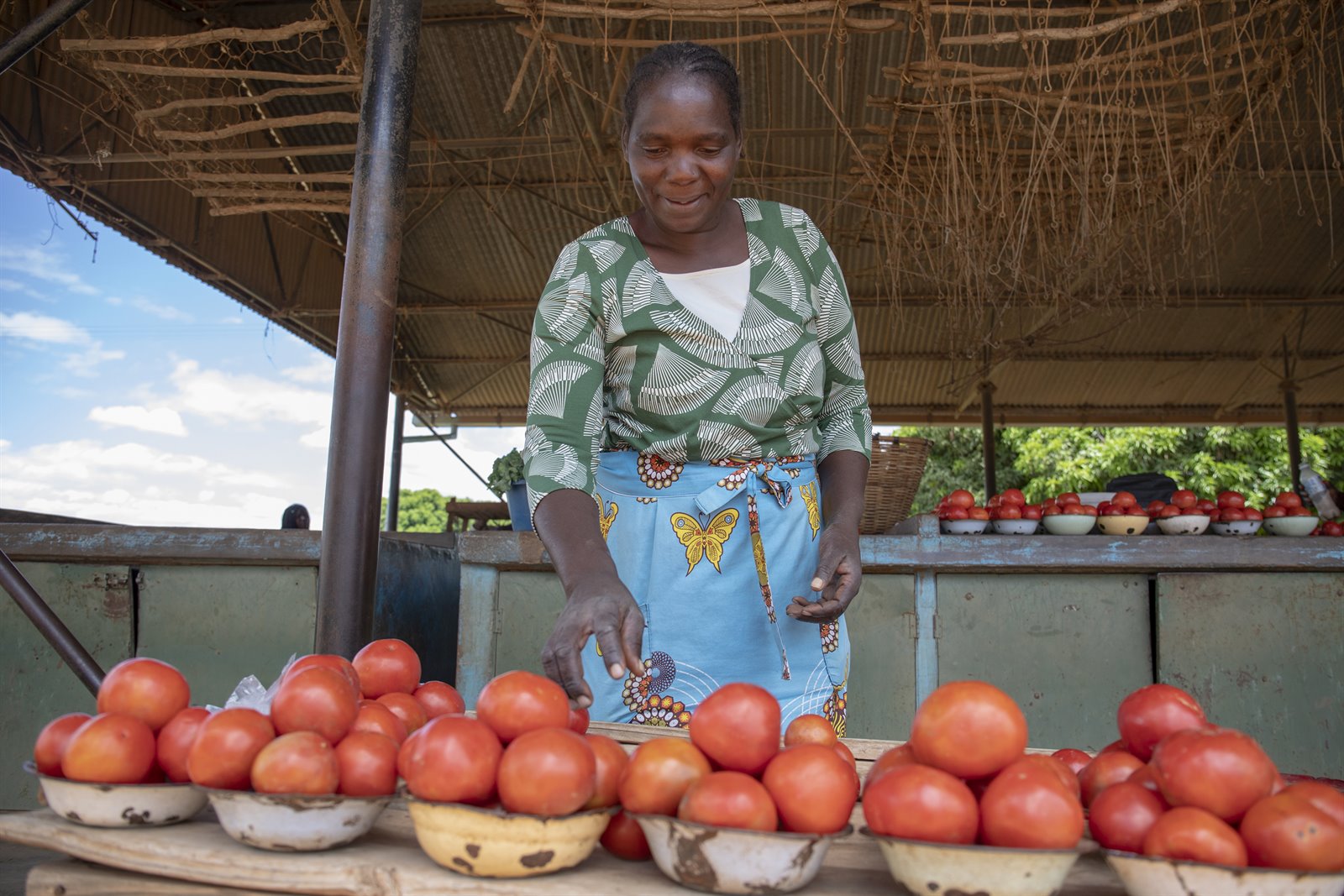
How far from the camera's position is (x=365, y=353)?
7.11 ft

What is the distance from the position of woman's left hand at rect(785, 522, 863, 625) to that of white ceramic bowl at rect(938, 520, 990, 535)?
238cm

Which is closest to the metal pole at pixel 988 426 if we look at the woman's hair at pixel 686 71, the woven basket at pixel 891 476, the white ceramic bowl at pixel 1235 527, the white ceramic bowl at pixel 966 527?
the white ceramic bowl at pixel 1235 527

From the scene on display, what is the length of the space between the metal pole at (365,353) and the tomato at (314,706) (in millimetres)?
1200

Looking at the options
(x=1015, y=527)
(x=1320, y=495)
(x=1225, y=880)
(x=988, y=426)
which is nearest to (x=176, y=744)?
(x=1225, y=880)

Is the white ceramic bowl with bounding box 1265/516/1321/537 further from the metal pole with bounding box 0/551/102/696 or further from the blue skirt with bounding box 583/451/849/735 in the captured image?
the metal pole with bounding box 0/551/102/696

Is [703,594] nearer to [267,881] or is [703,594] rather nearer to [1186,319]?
[267,881]

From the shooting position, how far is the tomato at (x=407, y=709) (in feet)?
3.79

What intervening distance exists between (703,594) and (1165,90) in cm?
383

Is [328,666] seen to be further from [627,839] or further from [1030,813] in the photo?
[1030,813]

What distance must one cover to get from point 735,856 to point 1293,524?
12.4 feet

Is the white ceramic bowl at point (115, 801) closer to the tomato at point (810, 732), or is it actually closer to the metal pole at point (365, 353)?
the tomato at point (810, 732)

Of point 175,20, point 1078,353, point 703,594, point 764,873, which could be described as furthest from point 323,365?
point 764,873

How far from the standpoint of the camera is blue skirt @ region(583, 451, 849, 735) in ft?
5.02

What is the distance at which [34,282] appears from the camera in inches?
314
